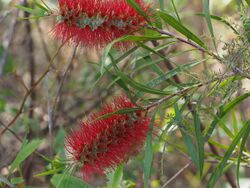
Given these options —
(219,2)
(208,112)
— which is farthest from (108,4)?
(219,2)

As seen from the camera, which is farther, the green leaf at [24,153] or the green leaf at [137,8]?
the green leaf at [24,153]

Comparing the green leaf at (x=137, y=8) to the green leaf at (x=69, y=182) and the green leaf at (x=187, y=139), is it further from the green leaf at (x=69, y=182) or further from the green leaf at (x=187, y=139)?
the green leaf at (x=69, y=182)

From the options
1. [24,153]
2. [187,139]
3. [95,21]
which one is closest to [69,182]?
[24,153]

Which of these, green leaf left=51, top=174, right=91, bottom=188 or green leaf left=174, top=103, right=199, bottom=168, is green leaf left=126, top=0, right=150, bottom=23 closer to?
green leaf left=174, top=103, right=199, bottom=168

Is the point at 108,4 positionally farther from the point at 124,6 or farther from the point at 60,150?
the point at 60,150

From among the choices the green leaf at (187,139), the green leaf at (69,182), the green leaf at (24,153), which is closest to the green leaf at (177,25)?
the green leaf at (187,139)

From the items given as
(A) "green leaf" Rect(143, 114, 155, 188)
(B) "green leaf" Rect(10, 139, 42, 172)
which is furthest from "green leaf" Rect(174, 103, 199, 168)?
(B) "green leaf" Rect(10, 139, 42, 172)
